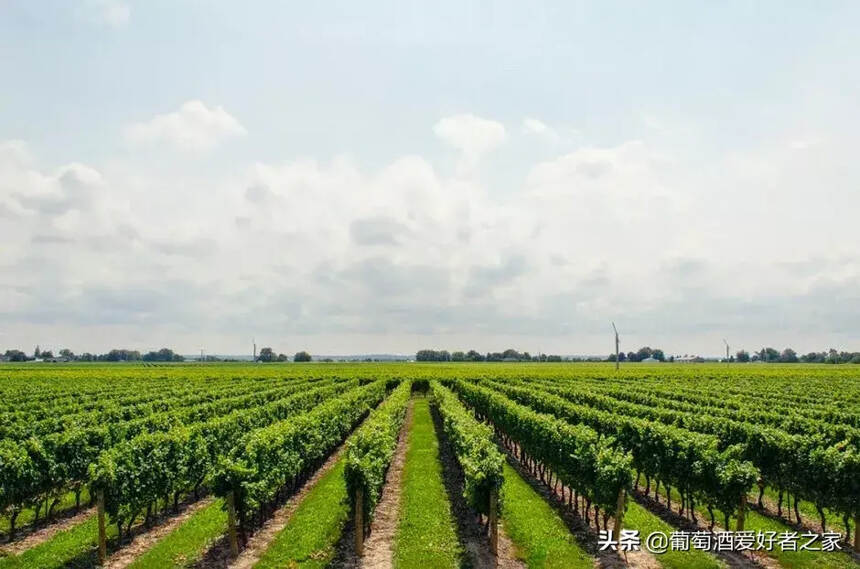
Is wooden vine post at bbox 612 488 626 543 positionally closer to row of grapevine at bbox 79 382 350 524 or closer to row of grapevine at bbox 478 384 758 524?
row of grapevine at bbox 478 384 758 524

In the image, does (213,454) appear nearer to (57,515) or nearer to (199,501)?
(199,501)

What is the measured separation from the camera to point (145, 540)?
1648 cm

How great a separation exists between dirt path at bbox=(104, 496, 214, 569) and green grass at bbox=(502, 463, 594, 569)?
10.2 meters

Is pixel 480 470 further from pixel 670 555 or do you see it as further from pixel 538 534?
pixel 670 555

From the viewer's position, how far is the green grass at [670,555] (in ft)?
46.9

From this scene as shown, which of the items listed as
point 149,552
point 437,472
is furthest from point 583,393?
point 149,552

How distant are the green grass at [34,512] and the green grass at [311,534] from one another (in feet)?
25.7

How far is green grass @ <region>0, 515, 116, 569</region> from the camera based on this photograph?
14.3 meters

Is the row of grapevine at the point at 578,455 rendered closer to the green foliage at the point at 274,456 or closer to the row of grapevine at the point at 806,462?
the row of grapevine at the point at 806,462

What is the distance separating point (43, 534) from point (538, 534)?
14.6 meters

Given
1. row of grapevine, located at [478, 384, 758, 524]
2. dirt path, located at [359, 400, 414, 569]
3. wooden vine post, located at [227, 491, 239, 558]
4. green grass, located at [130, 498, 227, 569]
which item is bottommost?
dirt path, located at [359, 400, 414, 569]

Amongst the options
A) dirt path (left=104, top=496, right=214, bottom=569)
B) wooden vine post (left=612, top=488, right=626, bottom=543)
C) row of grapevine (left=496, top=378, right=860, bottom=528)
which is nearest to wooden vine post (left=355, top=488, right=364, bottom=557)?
dirt path (left=104, top=496, right=214, bottom=569)

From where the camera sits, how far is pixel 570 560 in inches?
576

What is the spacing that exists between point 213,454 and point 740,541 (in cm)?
1838
